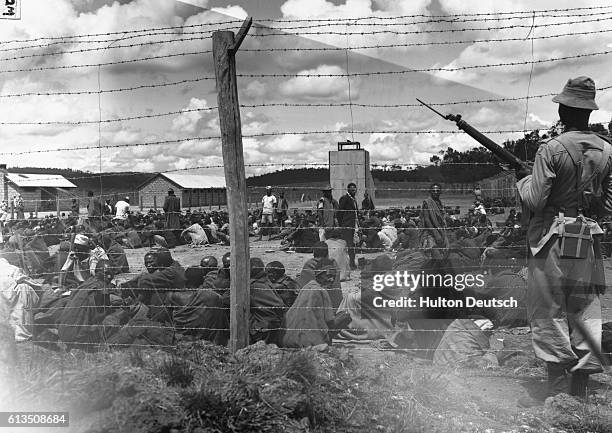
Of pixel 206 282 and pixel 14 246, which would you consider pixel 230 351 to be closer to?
pixel 206 282

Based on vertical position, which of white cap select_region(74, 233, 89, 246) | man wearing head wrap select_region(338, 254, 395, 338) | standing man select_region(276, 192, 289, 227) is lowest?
man wearing head wrap select_region(338, 254, 395, 338)

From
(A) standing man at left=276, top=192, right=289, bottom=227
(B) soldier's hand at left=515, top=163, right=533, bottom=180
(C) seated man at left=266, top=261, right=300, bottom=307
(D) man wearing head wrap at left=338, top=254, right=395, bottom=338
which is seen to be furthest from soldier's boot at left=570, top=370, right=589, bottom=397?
(A) standing man at left=276, top=192, right=289, bottom=227

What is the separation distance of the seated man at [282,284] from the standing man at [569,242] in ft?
7.49

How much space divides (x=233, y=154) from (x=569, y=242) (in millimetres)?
2387

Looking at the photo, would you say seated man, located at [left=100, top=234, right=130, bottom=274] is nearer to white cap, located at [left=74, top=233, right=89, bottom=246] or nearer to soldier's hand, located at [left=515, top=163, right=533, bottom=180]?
white cap, located at [left=74, top=233, right=89, bottom=246]

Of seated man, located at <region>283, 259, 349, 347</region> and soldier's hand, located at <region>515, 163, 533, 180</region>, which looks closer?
soldier's hand, located at <region>515, 163, 533, 180</region>

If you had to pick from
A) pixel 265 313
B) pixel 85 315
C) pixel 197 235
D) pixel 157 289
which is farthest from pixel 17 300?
pixel 197 235

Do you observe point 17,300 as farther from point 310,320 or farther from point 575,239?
point 575,239

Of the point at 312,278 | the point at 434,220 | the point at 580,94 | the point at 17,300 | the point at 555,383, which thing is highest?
the point at 580,94

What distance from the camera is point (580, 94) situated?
4180mm

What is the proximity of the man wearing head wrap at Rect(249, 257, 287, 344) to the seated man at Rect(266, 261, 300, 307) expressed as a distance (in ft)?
0.49

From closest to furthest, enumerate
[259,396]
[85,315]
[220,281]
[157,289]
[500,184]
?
[259,396], [85,315], [220,281], [157,289], [500,184]

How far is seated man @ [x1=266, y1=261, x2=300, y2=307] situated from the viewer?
19.2 feet

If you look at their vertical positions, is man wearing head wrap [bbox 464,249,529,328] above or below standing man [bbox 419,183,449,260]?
below
